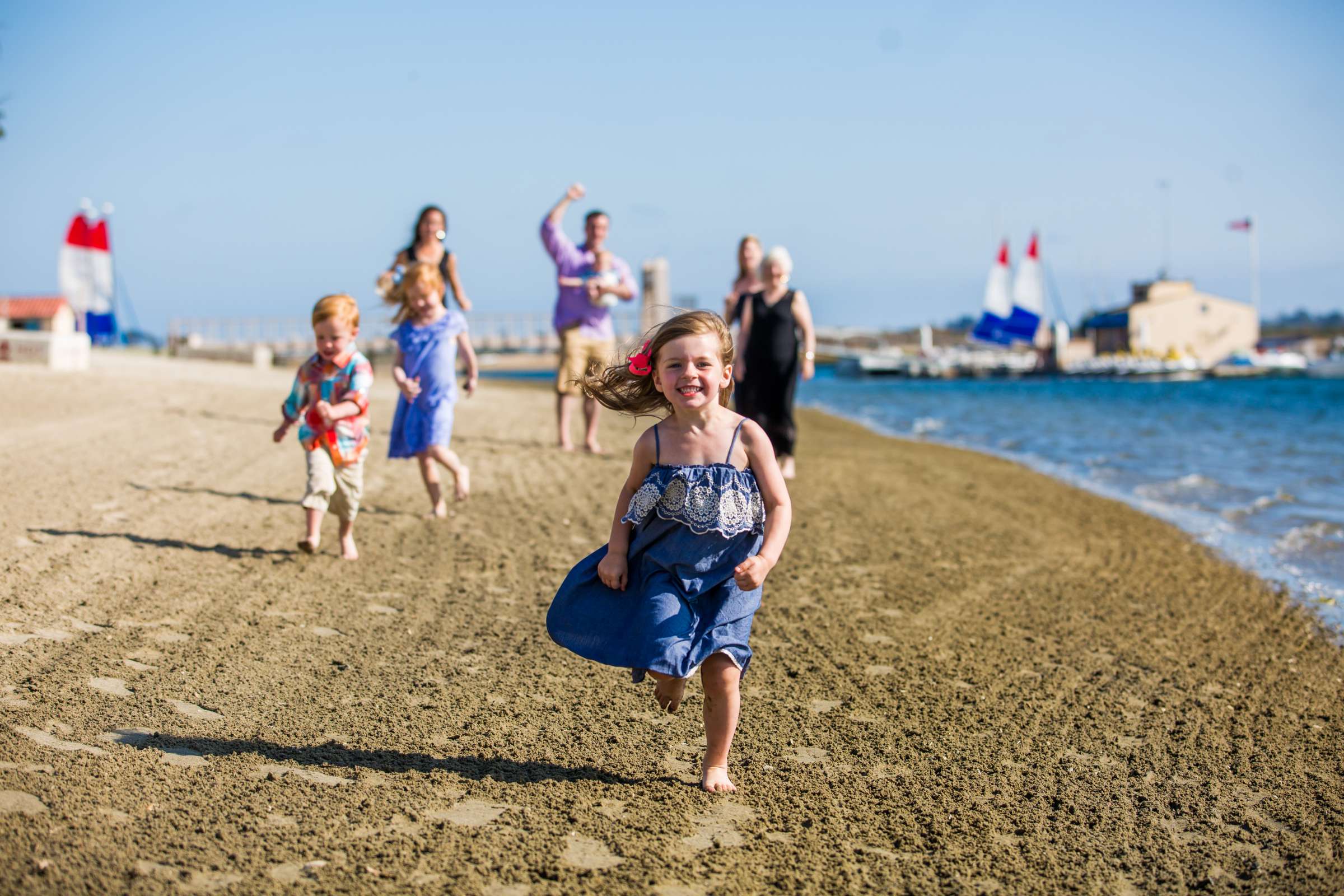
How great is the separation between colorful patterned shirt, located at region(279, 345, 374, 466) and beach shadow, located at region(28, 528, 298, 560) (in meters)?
0.70

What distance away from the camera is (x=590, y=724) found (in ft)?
12.3

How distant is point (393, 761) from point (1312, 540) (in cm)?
847

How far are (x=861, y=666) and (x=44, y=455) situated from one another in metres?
6.83

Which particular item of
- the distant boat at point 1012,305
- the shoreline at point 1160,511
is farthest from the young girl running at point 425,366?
the distant boat at point 1012,305

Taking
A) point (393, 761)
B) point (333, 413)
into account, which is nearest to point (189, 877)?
point (393, 761)

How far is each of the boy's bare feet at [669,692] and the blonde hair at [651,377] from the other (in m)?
0.79

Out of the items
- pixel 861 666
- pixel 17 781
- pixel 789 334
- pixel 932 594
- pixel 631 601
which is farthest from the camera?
pixel 789 334

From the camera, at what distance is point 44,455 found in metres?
8.43

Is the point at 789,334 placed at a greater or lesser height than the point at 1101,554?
greater

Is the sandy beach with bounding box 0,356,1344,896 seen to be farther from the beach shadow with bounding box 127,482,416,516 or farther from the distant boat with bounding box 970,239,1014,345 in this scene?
the distant boat with bounding box 970,239,1014,345

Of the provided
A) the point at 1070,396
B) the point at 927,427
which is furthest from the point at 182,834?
the point at 1070,396

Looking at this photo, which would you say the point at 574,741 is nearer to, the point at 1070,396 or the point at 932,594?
the point at 932,594

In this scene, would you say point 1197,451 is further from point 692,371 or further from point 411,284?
point 692,371

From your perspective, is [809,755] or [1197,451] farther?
[1197,451]
